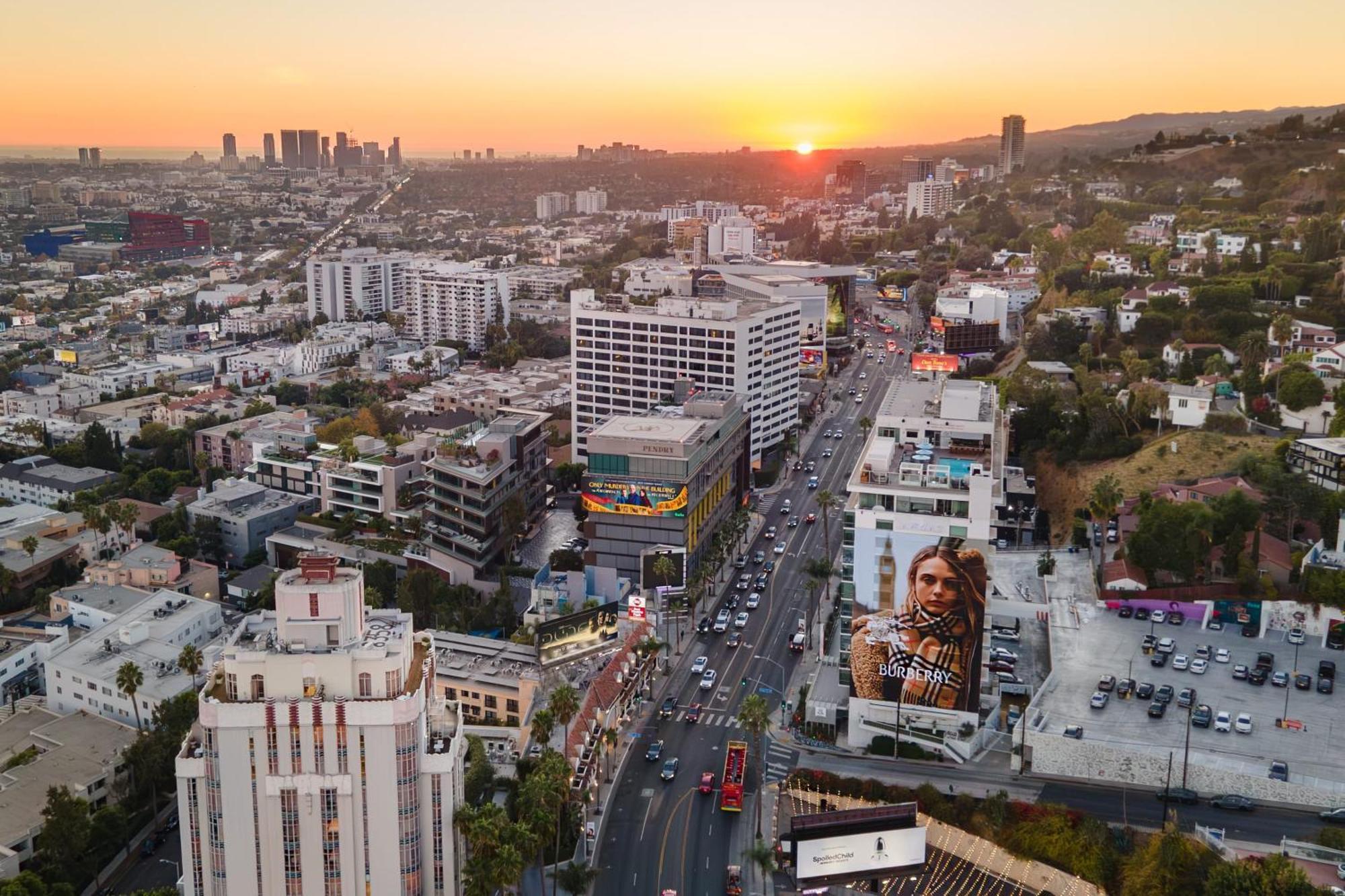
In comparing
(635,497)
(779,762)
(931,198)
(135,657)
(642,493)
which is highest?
(931,198)

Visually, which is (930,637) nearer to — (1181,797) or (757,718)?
(757,718)

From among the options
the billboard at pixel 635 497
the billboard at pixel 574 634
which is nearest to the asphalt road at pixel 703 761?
the billboard at pixel 574 634

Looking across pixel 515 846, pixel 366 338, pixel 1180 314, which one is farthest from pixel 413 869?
pixel 366 338

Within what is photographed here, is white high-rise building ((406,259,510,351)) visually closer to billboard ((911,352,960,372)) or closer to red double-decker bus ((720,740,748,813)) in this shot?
billboard ((911,352,960,372))

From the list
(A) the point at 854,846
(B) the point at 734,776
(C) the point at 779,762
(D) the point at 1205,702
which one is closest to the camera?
(A) the point at 854,846

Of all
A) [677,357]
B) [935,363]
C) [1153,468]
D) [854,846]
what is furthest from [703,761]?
[935,363]

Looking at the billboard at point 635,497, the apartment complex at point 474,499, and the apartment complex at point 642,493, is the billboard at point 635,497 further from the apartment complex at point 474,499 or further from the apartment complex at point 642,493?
the apartment complex at point 474,499

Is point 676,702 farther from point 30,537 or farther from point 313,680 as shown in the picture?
point 30,537
